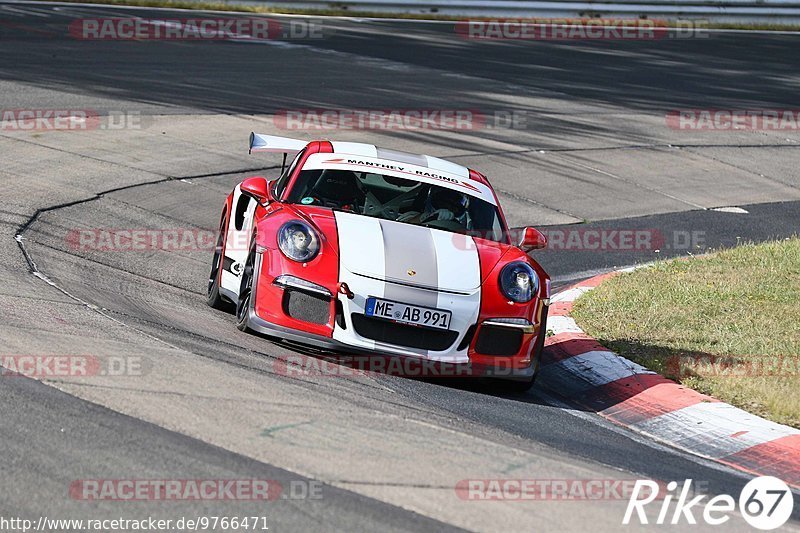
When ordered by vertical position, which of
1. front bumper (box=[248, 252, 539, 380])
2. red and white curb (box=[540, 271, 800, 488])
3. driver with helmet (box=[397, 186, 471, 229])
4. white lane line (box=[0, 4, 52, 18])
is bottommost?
red and white curb (box=[540, 271, 800, 488])

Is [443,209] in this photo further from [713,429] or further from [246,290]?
[713,429]

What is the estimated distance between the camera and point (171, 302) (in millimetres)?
7934

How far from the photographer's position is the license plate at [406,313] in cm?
664

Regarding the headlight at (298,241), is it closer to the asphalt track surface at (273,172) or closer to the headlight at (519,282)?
the asphalt track surface at (273,172)

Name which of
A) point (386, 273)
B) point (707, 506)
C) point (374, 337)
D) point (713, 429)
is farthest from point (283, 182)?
point (707, 506)

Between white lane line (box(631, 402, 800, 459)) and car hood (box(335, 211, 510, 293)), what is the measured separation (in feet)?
4.43

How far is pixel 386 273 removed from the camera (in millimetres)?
6734

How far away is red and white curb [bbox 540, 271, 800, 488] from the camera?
6.20 metres

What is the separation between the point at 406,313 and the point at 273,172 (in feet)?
22.0

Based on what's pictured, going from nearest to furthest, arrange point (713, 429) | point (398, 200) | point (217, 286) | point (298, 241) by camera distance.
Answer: point (713, 429)
point (298, 241)
point (398, 200)
point (217, 286)

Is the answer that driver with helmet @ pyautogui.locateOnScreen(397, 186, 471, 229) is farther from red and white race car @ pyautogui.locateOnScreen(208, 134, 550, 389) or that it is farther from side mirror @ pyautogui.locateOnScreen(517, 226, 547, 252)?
side mirror @ pyautogui.locateOnScreen(517, 226, 547, 252)

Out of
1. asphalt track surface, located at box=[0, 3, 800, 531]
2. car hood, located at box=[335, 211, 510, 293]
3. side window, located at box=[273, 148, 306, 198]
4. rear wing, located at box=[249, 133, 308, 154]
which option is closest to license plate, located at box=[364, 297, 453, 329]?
car hood, located at box=[335, 211, 510, 293]

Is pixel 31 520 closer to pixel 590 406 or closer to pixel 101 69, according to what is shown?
pixel 590 406

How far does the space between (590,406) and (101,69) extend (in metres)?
11.5
